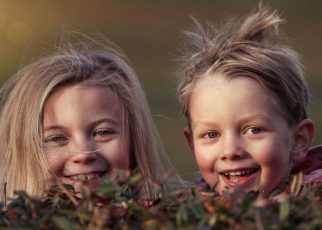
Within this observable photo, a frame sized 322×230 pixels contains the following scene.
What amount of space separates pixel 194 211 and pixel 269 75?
1914mm

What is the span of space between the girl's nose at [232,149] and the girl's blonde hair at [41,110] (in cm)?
64

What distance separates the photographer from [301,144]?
3.28 metres

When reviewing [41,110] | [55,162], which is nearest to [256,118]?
[55,162]

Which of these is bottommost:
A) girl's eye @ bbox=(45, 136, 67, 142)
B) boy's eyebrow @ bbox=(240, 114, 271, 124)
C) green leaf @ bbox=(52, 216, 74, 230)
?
green leaf @ bbox=(52, 216, 74, 230)

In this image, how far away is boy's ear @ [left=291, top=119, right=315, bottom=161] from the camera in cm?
324

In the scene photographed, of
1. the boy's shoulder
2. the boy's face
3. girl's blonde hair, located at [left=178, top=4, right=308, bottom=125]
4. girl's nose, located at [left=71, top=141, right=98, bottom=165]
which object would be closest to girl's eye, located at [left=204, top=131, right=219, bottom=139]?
the boy's face

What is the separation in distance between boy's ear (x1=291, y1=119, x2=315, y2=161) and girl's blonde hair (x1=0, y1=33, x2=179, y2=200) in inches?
26.7

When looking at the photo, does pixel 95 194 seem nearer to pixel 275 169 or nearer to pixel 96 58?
pixel 275 169

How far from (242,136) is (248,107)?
12cm

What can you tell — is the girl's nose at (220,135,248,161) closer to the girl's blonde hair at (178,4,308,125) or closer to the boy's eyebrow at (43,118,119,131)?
the girl's blonde hair at (178,4,308,125)

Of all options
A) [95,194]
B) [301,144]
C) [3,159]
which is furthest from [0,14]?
[95,194]

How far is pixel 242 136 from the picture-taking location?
306cm

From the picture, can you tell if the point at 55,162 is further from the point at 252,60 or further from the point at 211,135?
the point at 252,60

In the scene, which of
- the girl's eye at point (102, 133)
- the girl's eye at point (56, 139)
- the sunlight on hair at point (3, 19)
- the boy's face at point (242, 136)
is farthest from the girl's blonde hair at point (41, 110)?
the sunlight on hair at point (3, 19)
